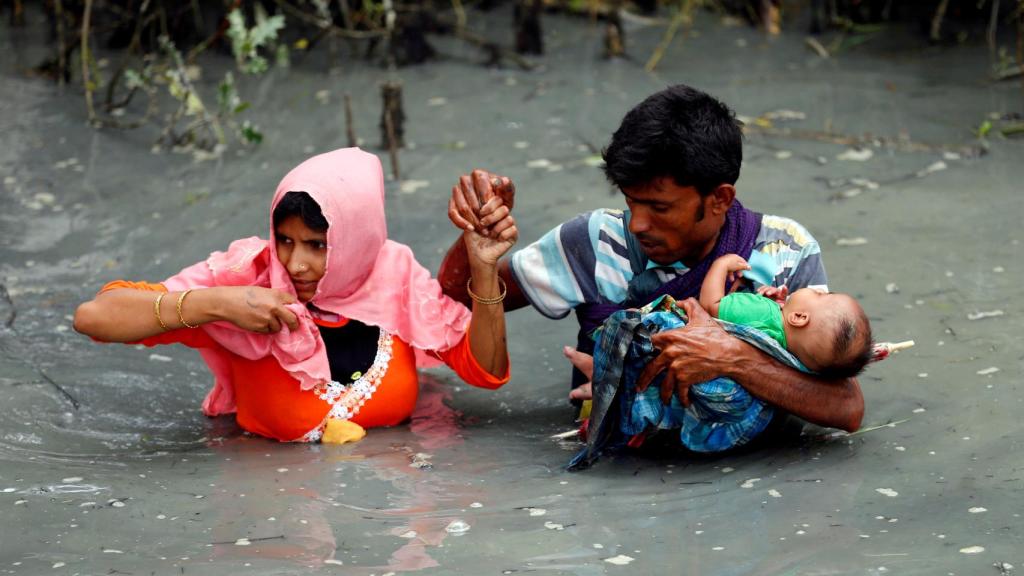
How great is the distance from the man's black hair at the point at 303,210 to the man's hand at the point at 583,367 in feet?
2.67

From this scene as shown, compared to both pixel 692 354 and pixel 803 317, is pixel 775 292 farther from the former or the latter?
pixel 692 354

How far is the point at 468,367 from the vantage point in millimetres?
3832

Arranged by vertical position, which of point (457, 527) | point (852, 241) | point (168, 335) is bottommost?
point (457, 527)

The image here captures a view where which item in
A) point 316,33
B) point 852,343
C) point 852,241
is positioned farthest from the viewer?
point 316,33

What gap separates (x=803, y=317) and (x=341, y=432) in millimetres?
1423

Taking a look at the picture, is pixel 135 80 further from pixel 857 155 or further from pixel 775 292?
pixel 775 292

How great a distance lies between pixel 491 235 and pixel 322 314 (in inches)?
25.2

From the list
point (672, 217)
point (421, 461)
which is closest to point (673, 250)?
point (672, 217)

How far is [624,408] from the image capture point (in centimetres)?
346

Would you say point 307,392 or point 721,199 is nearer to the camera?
point 721,199

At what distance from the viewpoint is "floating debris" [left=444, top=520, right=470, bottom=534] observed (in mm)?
2955

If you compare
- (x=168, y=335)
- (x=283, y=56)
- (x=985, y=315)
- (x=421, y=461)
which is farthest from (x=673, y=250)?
(x=283, y=56)

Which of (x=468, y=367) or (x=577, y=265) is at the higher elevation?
(x=577, y=265)

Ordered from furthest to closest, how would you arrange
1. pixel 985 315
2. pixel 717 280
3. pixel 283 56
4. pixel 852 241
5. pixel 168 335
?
1. pixel 283 56
2. pixel 852 241
3. pixel 985 315
4. pixel 168 335
5. pixel 717 280
